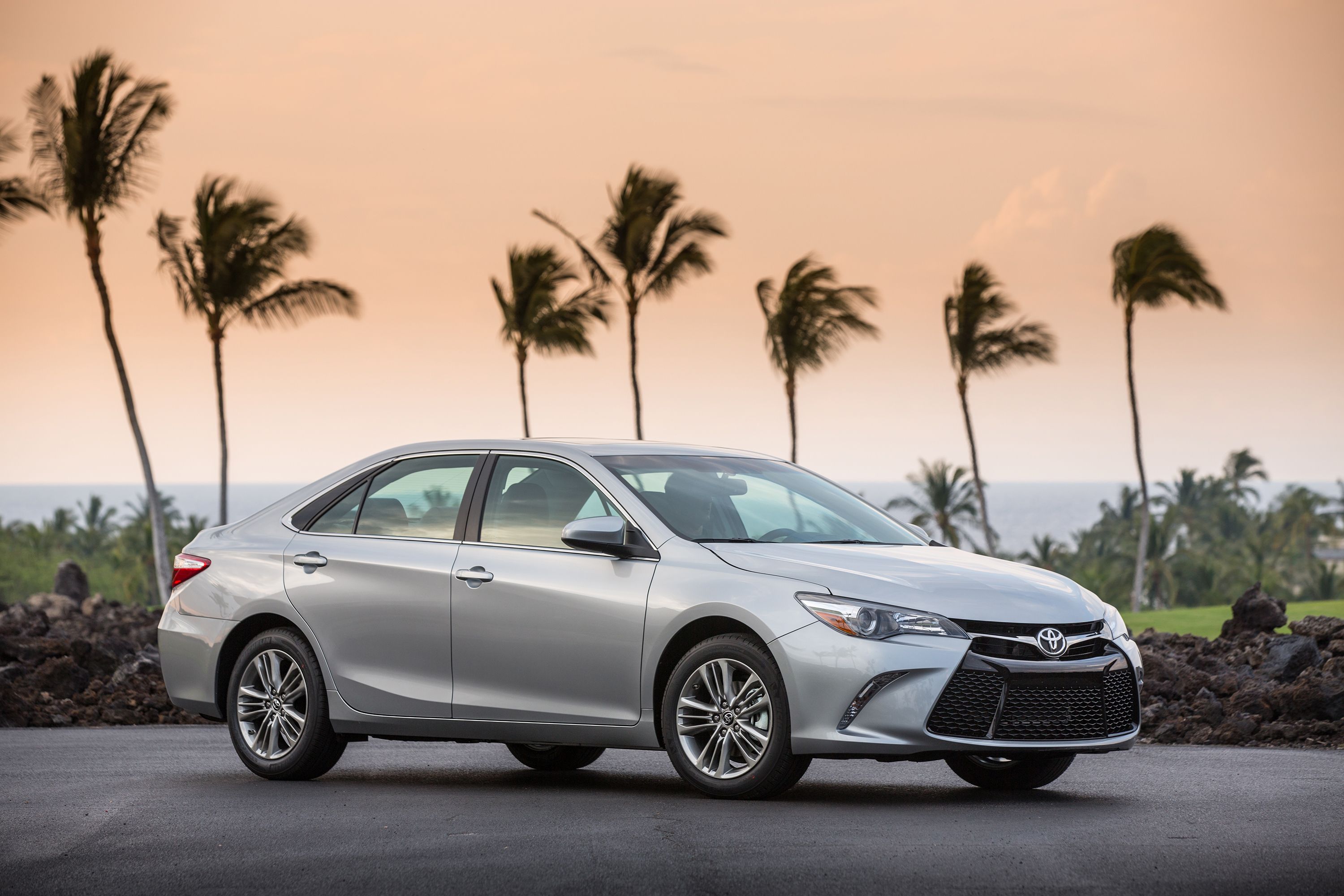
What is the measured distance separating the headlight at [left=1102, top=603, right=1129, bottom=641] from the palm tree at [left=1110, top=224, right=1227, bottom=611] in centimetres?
3666

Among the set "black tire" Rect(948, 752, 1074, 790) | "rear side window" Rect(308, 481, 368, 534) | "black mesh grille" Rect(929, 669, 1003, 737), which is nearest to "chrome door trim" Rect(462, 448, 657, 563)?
"rear side window" Rect(308, 481, 368, 534)

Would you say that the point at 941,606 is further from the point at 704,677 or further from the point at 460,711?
the point at 460,711

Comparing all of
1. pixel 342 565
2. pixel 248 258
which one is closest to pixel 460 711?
pixel 342 565

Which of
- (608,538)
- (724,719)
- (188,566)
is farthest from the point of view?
(188,566)

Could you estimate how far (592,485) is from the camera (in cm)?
884

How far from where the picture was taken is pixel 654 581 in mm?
8250

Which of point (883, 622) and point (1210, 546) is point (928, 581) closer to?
point (883, 622)

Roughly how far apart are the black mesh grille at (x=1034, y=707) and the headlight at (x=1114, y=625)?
0.59 feet

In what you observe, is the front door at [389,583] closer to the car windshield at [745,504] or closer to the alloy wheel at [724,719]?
the car windshield at [745,504]

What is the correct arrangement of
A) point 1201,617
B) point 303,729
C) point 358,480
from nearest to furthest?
point 303,729, point 358,480, point 1201,617

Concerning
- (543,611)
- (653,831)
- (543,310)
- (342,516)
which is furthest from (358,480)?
(543,310)

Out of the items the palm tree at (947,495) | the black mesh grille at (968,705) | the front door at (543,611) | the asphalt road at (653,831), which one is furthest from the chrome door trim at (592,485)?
the palm tree at (947,495)

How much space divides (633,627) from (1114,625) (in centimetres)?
228

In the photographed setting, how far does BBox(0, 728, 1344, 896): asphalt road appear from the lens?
623cm
